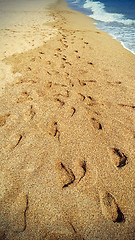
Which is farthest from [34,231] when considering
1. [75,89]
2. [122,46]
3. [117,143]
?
[122,46]

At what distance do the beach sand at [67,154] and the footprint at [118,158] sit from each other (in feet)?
0.04

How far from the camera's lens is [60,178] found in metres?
1.24

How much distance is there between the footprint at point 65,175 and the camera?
3.99 feet

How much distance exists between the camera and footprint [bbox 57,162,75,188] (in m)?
1.22

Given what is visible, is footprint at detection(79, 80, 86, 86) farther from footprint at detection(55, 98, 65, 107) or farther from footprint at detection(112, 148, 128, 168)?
footprint at detection(112, 148, 128, 168)

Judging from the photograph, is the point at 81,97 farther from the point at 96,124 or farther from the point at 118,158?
the point at 118,158

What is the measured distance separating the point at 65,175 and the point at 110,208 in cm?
48

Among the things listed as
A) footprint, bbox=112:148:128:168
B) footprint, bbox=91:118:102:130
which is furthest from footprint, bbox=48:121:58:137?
footprint, bbox=112:148:128:168

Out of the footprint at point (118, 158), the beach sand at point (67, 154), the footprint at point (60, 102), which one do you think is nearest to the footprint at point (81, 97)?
the beach sand at point (67, 154)

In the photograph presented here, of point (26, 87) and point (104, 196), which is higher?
point (26, 87)

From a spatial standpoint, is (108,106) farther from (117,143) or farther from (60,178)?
(60,178)

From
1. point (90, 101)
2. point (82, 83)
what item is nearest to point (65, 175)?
point (90, 101)

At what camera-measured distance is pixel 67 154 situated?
1.43 metres

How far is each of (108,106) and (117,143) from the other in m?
0.68
